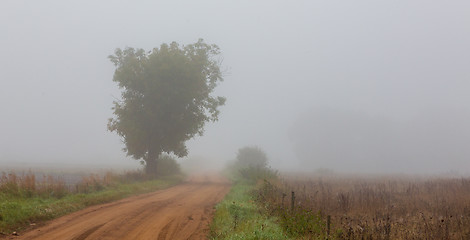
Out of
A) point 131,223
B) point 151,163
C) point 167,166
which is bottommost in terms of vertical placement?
point 131,223

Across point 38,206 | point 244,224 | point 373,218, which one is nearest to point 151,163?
point 38,206

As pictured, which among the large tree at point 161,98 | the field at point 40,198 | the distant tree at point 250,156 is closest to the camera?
the field at point 40,198

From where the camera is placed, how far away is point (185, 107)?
111 feet

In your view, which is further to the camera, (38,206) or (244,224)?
(38,206)

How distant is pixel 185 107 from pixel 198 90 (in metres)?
2.18

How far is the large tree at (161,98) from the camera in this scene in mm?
31562

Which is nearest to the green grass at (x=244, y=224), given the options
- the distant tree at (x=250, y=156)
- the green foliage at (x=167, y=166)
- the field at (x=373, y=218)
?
the field at (x=373, y=218)

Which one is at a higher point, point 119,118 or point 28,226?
point 119,118

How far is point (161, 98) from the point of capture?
31.6m

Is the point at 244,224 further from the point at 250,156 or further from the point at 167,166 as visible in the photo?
the point at 250,156

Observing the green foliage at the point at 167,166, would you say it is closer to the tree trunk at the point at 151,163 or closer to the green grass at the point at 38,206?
the tree trunk at the point at 151,163

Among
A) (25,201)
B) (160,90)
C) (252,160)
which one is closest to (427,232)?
(25,201)

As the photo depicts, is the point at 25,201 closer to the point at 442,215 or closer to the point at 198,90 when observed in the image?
the point at 442,215

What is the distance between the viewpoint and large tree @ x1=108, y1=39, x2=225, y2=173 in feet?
104
